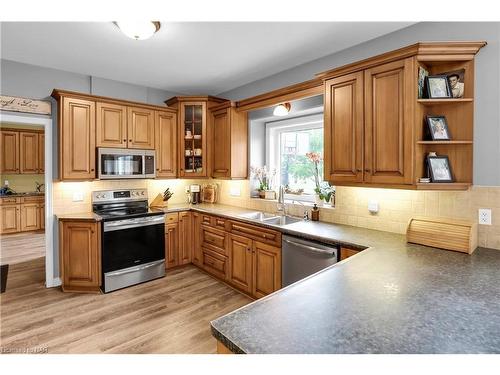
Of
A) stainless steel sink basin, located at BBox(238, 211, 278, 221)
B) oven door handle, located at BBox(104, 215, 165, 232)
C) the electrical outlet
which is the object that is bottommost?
oven door handle, located at BBox(104, 215, 165, 232)

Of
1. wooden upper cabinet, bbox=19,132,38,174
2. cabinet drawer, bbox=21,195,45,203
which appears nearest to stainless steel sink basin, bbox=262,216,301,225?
cabinet drawer, bbox=21,195,45,203

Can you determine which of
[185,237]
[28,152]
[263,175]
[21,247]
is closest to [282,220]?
[263,175]

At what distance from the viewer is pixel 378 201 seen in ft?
8.30

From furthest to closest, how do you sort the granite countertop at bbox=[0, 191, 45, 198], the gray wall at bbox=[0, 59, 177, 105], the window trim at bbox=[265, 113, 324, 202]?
the granite countertop at bbox=[0, 191, 45, 198] → the window trim at bbox=[265, 113, 324, 202] → the gray wall at bbox=[0, 59, 177, 105]

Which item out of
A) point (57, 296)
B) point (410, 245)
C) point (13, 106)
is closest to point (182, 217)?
point (57, 296)

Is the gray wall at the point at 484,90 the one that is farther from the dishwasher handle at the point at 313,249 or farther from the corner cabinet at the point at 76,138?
the corner cabinet at the point at 76,138

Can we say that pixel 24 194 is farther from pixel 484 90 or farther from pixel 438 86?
pixel 484 90

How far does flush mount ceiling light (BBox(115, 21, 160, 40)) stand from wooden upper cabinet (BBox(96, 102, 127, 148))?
136 centimetres

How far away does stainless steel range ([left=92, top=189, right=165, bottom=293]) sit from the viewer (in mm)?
3195

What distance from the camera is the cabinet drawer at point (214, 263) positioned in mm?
3432

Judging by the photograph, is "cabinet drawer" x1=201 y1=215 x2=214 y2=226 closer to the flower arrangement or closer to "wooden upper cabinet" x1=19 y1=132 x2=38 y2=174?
the flower arrangement
